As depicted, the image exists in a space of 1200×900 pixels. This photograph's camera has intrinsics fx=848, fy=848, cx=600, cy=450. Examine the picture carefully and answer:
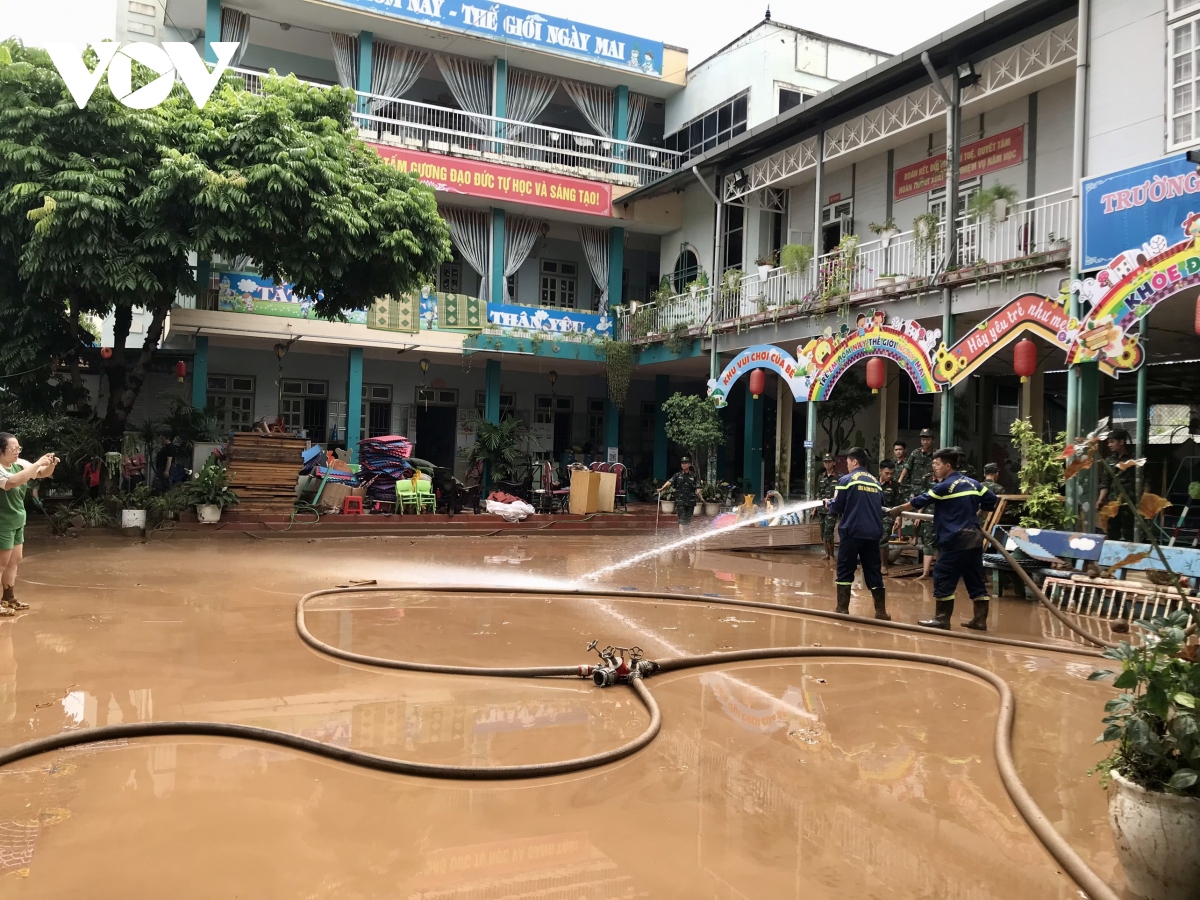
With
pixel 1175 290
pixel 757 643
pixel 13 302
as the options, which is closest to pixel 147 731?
pixel 757 643

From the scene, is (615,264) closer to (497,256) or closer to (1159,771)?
(497,256)

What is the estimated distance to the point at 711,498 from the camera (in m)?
16.7

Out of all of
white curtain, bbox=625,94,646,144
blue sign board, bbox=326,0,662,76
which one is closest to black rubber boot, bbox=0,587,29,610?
Result: blue sign board, bbox=326,0,662,76

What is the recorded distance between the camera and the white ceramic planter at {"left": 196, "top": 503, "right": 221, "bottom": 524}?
13.1 meters

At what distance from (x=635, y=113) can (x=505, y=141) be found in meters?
4.51

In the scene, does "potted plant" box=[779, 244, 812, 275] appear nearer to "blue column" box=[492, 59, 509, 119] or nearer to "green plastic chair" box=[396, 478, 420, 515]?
"green plastic chair" box=[396, 478, 420, 515]

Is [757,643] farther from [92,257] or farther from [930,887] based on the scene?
[92,257]

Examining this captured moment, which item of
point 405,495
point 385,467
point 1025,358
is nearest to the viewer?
point 1025,358

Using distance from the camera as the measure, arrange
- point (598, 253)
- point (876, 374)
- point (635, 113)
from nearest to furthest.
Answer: point (876, 374), point (598, 253), point (635, 113)

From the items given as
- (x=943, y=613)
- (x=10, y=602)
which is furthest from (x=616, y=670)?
(x=10, y=602)

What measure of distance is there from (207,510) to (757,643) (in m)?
9.83

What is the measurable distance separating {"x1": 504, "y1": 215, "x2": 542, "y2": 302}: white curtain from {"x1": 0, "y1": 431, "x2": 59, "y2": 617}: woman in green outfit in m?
13.6

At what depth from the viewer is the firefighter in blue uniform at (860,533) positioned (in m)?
7.61

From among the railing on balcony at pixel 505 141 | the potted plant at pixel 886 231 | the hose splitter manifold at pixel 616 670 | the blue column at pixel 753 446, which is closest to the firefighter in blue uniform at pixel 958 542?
the hose splitter manifold at pixel 616 670
